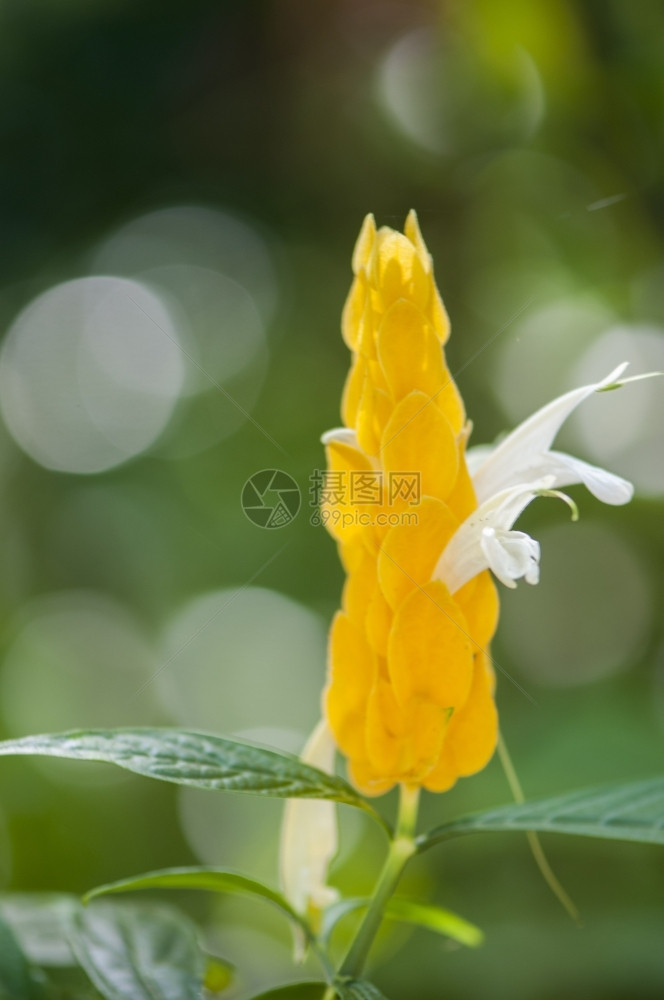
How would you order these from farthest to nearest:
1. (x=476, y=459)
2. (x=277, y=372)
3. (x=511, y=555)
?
(x=277, y=372) < (x=476, y=459) < (x=511, y=555)

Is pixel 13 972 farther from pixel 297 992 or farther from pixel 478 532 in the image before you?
pixel 478 532

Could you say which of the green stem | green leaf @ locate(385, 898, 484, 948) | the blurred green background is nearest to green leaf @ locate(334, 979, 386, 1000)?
the green stem

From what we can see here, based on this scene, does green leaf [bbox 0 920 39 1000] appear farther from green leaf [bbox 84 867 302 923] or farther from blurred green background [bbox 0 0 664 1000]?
blurred green background [bbox 0 0 664 1000]

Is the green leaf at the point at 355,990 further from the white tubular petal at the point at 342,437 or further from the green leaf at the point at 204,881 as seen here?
the white tubular petal at the point at 342,437

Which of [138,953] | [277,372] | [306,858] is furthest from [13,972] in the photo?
[277,372]

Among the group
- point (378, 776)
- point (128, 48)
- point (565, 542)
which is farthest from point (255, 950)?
point (128, 48)
